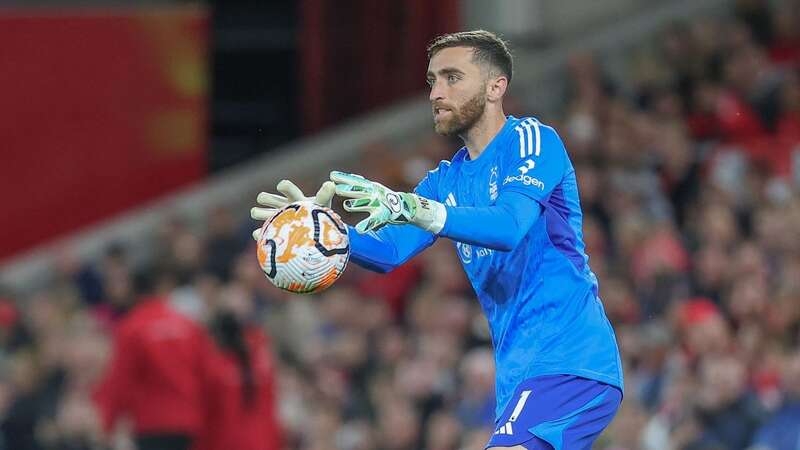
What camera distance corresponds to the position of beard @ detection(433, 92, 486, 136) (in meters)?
5.61

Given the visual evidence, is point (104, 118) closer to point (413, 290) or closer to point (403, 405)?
Result: point (413, 290)

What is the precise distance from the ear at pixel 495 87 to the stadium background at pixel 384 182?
3.62 m

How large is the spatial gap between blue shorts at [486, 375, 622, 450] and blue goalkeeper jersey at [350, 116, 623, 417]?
40 millimetres

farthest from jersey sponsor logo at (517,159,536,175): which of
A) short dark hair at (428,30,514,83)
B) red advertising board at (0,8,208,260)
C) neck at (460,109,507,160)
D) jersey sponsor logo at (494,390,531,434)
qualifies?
red advertising board at (0,8,208,260)

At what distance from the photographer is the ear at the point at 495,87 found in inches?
223

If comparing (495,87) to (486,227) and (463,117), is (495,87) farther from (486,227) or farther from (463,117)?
(486,227)

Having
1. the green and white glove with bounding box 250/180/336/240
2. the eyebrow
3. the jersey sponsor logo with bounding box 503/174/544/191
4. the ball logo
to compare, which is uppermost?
the eyebrow

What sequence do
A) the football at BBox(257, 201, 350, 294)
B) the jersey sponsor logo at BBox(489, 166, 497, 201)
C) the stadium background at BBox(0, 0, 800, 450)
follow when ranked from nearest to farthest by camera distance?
the football at BBox(257, 201, 350, 294) → the jersey sponsor logo at BBox(489, 166, 497, 201) → the stadium background at BBox(0, 0, 800, 450)

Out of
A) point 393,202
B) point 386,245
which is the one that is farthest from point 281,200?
point 393,202

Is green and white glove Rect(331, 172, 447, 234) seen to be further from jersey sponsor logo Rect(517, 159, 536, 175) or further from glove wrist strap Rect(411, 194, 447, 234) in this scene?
jersey sponsor logo Rect(517, 159, 536, 175)

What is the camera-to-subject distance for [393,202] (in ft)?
16.9

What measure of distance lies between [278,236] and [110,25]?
10.2 meters

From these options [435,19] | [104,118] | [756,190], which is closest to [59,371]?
[104,118]

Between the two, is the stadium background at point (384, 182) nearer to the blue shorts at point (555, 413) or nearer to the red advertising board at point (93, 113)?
the red advertising board at point (93, 113)
